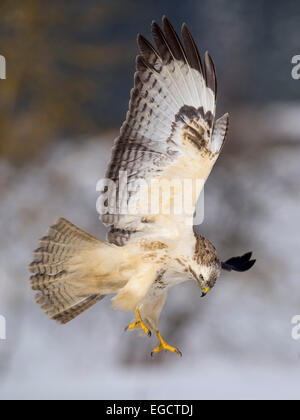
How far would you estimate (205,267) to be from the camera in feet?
5.76

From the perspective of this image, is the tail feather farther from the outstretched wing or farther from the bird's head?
the bird's head

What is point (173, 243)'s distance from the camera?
1.81 meters

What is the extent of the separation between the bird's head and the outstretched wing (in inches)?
3.5

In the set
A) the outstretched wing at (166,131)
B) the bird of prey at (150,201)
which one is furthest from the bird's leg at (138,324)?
the outstretched wing at (166,131)

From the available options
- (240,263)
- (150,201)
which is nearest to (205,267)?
(150,201)

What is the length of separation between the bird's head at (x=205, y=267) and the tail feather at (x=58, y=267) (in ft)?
1.03

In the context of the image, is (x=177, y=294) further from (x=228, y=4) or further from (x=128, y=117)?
(x=228, y=4)

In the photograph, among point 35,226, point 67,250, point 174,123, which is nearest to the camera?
point 174,123

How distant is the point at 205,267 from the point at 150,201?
0.26m

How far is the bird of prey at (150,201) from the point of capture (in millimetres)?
1732

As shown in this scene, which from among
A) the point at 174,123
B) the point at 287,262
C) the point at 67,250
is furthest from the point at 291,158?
the point at 67,250

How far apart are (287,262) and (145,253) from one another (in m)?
0.91

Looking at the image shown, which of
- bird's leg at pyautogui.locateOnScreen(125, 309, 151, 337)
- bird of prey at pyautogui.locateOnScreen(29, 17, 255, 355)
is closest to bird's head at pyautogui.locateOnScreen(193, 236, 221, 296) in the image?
bird of prey at pyautogui.locateOnScreen(29, 17, 255, 355)

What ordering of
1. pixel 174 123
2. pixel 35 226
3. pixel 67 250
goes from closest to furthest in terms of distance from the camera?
pixel 174 123 → pixel 67 250 → pixel 35 226
